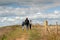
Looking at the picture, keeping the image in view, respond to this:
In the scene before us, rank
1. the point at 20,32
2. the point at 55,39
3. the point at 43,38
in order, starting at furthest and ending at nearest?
1. the point at 20,32
2. the point at 43,38
3. the point at 55,39

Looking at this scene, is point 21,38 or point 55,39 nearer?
point 55,39

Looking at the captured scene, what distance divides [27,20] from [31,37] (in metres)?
5.30

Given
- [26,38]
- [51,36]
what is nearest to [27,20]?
[26,38]

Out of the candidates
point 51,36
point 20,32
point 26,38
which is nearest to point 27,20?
point 20,32

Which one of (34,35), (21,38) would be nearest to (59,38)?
(34,35)

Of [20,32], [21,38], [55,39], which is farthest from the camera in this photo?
[20,32]

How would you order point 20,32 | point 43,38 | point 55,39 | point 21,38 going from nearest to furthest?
point 55,39 < point 43,38 < point 21,38 < point 20,32

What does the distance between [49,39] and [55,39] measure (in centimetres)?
102

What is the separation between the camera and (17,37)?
35094 mm

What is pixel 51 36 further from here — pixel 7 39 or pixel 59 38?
pixel 7 39

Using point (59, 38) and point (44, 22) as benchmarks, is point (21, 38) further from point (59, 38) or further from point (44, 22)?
point (59, 38)

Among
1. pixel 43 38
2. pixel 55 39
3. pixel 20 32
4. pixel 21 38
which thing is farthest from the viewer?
pixel 20 32

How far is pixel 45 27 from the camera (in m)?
34.9

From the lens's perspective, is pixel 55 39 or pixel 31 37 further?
pixel 31 37
